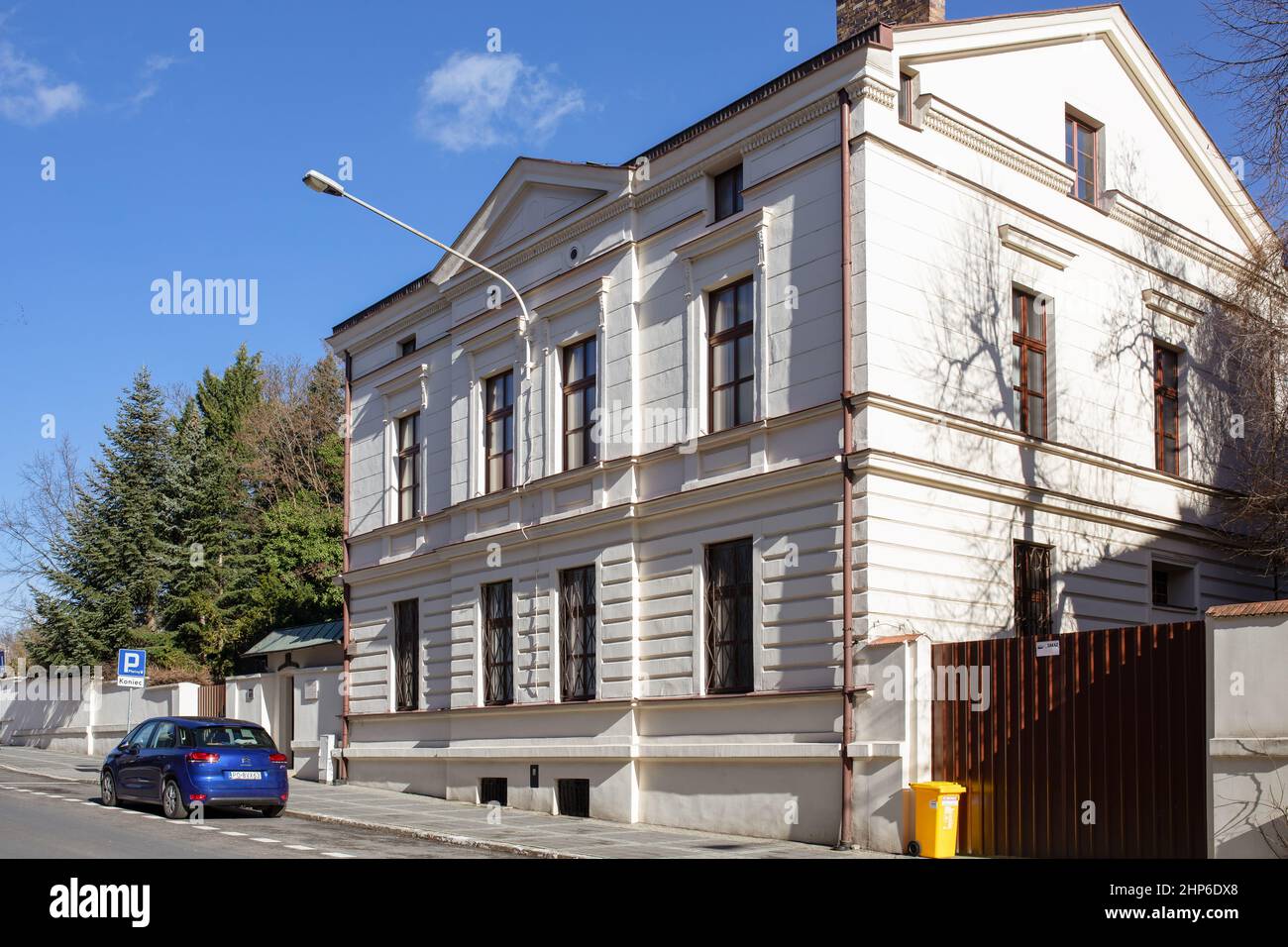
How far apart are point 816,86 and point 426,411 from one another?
11.9 metres

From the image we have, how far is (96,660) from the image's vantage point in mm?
43219

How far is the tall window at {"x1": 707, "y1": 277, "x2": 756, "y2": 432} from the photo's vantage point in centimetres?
1972

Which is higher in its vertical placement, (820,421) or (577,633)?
(820,421)

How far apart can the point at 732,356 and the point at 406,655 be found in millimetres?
11304

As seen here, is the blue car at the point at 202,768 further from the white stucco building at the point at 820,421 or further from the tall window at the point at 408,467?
the tall window at the point at 408,467

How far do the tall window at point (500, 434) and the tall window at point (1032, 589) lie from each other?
9.36 m

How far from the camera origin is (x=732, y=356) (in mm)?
19984

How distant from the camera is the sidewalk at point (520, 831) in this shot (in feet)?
54.8

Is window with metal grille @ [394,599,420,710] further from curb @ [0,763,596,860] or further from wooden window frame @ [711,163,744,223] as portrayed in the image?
wooden window frame @ [711,163,744,223]

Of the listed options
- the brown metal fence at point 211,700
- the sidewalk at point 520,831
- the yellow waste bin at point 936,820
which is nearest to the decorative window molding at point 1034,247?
the yellow waste bin at point 936,820

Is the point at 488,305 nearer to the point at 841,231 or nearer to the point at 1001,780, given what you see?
the point at 841,231

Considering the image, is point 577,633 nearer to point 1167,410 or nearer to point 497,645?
point 497,645

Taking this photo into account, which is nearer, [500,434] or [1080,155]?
[1080,155]

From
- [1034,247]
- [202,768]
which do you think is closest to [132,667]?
[202,768]
